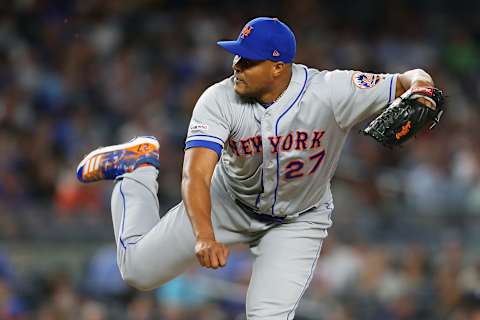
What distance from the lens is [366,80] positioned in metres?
4.97

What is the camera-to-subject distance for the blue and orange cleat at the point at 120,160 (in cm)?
567

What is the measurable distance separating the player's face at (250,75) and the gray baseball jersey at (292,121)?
12cm

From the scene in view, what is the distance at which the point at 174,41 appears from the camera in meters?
11.5

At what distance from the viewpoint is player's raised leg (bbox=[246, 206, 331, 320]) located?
16.5ft

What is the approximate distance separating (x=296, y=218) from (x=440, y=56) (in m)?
7.39

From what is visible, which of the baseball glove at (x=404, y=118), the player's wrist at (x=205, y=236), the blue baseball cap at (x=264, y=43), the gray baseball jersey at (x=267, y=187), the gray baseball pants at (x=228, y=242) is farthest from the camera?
the gray baseball pants at (x=228, y=242)

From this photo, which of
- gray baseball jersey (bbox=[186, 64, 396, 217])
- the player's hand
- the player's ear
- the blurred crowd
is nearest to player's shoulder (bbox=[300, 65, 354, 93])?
gray baseball jersey (bbox=[186, 64, 396, 217])

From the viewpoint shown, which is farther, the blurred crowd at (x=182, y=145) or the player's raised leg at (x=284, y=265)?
the blurred crowd at (x=182, y=145)

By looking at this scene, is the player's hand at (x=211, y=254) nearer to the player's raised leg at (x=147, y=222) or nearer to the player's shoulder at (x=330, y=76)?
the player's raised leg at (x=147, y=222)

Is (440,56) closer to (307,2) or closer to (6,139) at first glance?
(307,2)

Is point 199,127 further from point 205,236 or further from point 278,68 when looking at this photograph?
point 205,236

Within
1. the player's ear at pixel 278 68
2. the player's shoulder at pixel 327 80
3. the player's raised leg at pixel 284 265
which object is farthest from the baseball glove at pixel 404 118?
the player's raised leg at pixel 284 265

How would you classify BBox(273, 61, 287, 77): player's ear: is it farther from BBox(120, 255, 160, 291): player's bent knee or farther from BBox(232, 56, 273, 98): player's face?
BBox(120, 255, 160, 291): player's bent knee

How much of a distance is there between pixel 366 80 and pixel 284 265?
0.97 m
